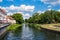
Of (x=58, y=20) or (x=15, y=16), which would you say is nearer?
(x=58, y=20)

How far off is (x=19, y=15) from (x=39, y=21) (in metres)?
26.6

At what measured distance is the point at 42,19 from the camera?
150 m

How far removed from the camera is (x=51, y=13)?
15512cm

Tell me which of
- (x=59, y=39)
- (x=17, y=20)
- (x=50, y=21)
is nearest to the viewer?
(x=59, y=39)

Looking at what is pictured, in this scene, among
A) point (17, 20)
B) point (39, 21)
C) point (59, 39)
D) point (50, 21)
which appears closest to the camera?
point (59, 39)

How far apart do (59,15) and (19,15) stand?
43137 mm

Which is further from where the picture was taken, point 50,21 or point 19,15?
point 19,15

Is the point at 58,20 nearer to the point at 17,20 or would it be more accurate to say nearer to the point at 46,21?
the point at 46,21

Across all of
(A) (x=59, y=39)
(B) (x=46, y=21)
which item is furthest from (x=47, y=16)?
(A) (x=59, y=39)

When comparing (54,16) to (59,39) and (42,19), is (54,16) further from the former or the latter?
(59,39)

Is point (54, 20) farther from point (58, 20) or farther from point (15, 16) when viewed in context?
point (15, 16)

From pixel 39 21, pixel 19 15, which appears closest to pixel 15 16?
pixel 19 15

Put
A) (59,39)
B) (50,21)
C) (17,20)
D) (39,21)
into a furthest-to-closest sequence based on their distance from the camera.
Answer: (17,20) → (39,21) → (50,21) → (59,39)

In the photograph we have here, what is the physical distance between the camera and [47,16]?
14762cm
